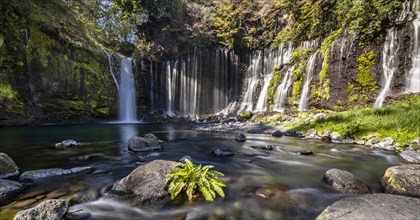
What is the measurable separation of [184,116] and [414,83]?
2634cm

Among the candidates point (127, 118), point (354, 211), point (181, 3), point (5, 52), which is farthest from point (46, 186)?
point (181, 3)

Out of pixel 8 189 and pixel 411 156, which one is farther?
Answer: pixel 411 156

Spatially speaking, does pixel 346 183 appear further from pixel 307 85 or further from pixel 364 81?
pixel 307 85

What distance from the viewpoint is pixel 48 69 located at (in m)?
22.5

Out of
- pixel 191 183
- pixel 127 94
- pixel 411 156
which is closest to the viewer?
pixel 191 183

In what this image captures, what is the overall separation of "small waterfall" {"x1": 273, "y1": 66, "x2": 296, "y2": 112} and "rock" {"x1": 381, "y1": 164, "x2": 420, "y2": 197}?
18.5m

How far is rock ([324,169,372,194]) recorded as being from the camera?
14.1ft

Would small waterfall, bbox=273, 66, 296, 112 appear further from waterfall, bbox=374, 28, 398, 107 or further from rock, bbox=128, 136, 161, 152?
rock, bbox=128, 136, 161, 152

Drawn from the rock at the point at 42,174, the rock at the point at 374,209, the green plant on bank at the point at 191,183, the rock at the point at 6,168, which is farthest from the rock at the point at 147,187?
the rock at the point at 6,168

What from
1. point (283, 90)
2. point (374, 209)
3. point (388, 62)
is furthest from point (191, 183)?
point (283, 90)

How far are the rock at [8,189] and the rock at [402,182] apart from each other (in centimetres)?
726

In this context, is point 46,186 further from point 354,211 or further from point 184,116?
point 184,116

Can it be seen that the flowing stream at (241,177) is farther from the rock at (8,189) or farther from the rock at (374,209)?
the rock at (374,209)

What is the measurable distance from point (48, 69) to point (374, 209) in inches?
1113
